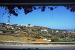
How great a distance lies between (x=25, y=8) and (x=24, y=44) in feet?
5.27

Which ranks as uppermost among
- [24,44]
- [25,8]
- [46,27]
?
[25,8]

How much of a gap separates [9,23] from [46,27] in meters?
1.73

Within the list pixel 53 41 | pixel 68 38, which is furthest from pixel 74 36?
pixel 53 41

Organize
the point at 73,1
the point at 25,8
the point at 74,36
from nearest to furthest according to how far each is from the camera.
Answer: the point at 73,1
the point at 25,8
the point at 74,36

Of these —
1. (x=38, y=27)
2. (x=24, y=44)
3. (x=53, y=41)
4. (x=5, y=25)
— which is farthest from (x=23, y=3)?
(x=53, y=41)

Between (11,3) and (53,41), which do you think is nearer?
(11,3)

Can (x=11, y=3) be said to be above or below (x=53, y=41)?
above

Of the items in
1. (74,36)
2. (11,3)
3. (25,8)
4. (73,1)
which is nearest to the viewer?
(73,1)

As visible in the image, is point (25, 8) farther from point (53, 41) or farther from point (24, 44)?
point (53, 41)

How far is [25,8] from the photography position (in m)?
3.01

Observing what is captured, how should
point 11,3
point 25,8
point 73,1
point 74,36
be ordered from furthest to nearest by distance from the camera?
point 74,36, point 25,8, point 11,3, point 73,1

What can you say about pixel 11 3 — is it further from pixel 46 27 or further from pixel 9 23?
pixel 46 27

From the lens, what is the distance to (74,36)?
3285mm

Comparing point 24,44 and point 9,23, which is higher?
point 9,23
